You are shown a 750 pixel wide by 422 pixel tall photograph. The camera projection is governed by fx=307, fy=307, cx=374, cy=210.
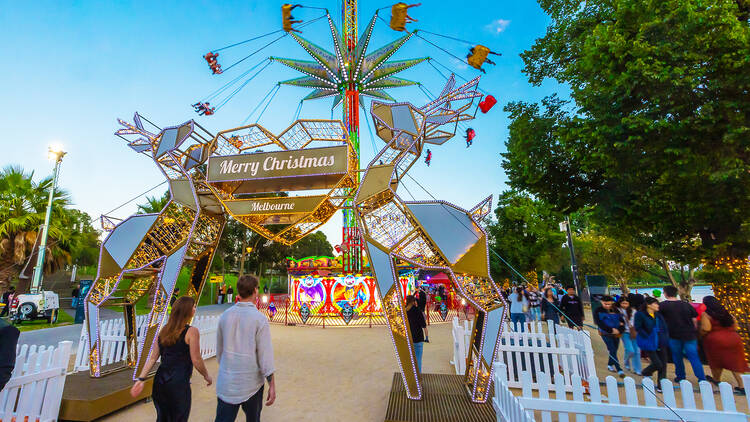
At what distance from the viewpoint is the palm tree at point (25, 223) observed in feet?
44.7

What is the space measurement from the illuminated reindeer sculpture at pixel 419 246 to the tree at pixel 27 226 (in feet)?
53.0

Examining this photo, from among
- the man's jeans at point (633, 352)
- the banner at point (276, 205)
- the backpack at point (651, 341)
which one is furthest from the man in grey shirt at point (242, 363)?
the man's jeans at point (633, 352)

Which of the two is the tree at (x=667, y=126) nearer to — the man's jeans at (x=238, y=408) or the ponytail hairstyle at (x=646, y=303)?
the ponytail hairstyle at (x=646, y=303)

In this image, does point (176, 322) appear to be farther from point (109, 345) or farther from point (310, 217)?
point (109, 345)

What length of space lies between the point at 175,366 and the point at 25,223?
17835 mm

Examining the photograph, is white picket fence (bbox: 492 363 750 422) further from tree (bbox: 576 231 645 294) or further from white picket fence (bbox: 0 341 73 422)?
tree (bbox: 576 231 645 294)

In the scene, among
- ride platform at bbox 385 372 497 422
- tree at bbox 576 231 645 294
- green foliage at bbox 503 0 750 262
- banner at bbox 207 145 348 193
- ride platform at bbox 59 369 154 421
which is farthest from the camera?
tree at bbox 576 231 645 294

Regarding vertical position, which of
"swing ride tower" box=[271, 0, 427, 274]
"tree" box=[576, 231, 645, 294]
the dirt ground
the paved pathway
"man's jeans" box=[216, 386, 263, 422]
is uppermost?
"swing ride tower" box=[271, 0, 427, 274]

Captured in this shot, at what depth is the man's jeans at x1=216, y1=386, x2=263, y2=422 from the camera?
9.07 feet

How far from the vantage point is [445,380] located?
217 inches

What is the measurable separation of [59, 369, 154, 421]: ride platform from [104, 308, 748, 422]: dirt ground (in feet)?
0.73

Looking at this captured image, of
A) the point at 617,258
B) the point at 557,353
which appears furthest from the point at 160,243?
the point at 617,258

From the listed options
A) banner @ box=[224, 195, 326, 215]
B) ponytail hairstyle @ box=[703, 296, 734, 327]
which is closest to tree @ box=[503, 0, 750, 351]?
ponytail hairstyle @ box=[703, 296, 734, 327]

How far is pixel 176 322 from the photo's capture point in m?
3.18
